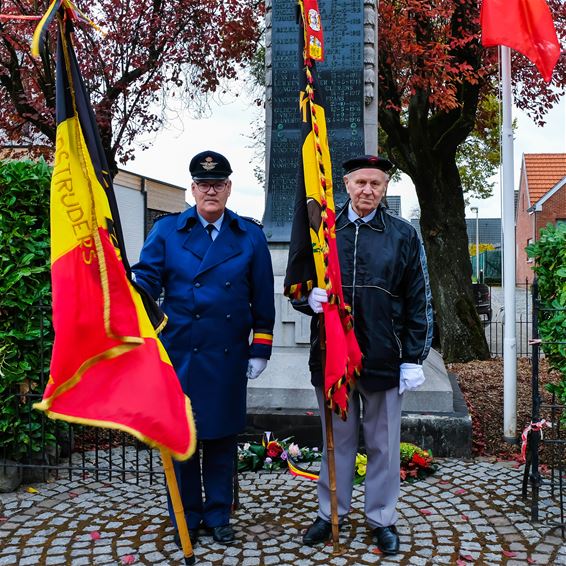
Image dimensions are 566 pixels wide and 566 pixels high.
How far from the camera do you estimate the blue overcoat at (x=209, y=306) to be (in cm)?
334

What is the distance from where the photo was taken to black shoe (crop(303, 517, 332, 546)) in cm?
342

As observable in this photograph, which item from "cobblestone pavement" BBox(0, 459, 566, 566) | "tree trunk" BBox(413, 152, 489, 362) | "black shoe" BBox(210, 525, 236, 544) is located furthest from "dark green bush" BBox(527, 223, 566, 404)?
"tree trunk" BBox(413, 152, 489, 362)

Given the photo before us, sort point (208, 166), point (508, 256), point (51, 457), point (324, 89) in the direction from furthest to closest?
point (324, 89), point (508, 256), point (51, 457), point (208, 166)

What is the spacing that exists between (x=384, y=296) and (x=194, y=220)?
112 centimetres

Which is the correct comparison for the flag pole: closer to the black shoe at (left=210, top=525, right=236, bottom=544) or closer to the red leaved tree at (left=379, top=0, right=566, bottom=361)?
the black shoe at (left=210, top=525, right=236, bottom=544)

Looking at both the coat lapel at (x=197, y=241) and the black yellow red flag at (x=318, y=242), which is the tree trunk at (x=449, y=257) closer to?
the black yellow red flag at (x=318, y=242)

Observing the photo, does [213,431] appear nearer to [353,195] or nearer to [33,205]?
[353,195]

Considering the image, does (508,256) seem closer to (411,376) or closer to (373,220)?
(373,220)

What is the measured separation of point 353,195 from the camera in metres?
3.36

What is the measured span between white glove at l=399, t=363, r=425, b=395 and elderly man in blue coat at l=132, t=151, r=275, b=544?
0.77 meters

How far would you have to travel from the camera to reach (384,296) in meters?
3.28

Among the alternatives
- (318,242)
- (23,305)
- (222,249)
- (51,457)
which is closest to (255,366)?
(222,249)

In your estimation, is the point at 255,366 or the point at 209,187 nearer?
the point at 209,187

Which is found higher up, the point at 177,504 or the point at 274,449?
the point at 177,504
